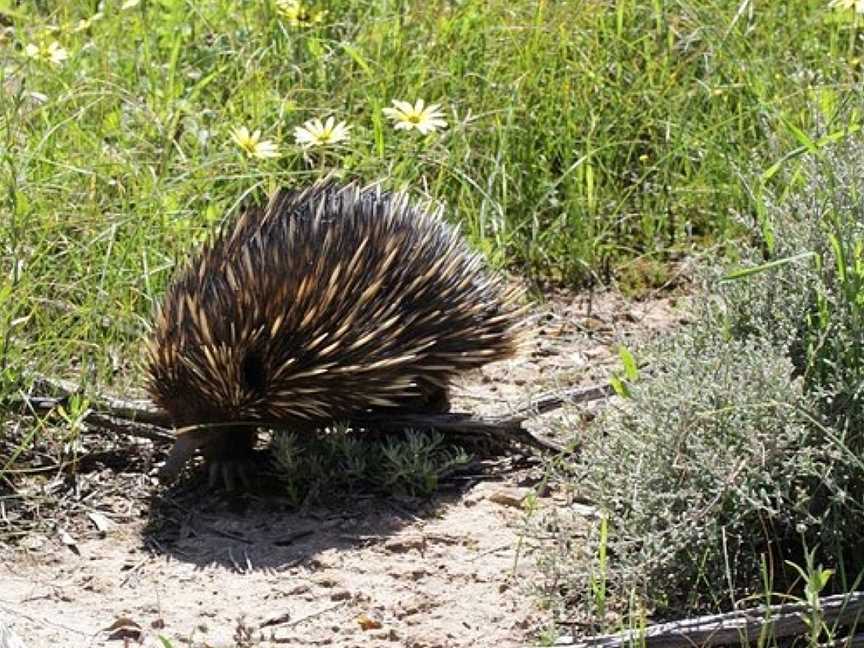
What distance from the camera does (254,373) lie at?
4.59 m

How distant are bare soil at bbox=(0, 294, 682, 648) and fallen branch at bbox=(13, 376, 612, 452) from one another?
5 centimetres

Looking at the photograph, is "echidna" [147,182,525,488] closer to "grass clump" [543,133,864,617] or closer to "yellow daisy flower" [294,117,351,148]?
"yellow daisy flower" [294,117,351,148]

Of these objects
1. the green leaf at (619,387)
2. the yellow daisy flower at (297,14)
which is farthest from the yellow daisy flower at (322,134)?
the green leaf at (619,387)

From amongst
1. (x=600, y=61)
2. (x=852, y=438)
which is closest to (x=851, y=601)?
(x=852, y=438)

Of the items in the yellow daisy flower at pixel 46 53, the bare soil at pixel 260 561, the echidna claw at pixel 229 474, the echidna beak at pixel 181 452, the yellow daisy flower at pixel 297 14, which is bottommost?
the bare soil at pixel 260 561

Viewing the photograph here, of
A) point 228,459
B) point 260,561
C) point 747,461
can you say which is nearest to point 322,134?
point 228,459

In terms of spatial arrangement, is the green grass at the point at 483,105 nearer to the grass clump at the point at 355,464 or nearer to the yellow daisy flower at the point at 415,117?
the yellow daisy flower at the point at 415,117

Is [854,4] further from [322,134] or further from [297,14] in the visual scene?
[297,14]

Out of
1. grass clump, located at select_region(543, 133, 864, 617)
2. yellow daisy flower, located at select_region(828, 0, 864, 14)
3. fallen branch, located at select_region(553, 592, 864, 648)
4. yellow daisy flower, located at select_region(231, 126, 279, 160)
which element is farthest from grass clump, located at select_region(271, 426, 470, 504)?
yellow daisy flower, located at select_region(828, 0, 864, 14)

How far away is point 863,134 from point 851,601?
4.22ft

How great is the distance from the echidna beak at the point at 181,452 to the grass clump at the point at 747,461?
1.11m

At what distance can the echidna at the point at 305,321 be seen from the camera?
4.54 m

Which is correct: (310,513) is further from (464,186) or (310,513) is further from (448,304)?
(464,186)

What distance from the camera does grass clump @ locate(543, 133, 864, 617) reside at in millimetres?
3676
